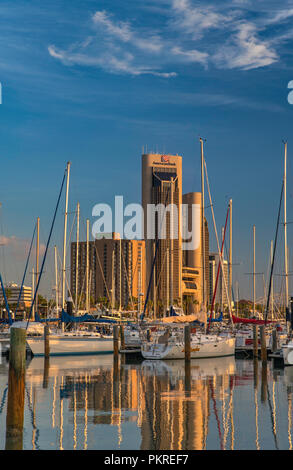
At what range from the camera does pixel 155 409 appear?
24562mm

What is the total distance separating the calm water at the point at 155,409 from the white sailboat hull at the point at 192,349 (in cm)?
586

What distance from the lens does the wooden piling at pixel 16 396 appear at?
1642cm

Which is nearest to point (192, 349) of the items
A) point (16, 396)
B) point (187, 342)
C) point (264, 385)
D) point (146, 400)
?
point (187, 342)

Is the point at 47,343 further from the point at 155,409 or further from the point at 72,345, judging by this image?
the point at 155,409

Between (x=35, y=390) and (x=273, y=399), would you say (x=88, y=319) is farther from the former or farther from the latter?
(x=273, y=399)

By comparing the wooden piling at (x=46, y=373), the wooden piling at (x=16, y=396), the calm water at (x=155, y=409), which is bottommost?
the wooden piling at (x=46, y=373)

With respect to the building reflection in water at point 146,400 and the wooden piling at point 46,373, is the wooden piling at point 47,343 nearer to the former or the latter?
the wooden piling at point 46,373

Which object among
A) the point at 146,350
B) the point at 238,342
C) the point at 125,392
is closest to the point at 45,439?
the point at 125,392

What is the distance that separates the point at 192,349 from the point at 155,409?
24788 millimetres

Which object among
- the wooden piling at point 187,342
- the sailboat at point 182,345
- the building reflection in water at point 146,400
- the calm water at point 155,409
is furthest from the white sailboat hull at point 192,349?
the calm water at point 155,409

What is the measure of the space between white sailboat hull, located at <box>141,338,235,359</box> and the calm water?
19.2ft

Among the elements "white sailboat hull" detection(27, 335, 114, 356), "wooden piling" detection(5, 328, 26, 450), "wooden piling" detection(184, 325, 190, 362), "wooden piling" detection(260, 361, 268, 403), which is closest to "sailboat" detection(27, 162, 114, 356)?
"white sailboat hull" detection(27, 335, 114, 356)

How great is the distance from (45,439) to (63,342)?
36.5 meters

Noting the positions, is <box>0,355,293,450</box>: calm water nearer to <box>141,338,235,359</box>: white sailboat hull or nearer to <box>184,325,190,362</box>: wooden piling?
<box>184,325,190,362</box>: wooden piling
